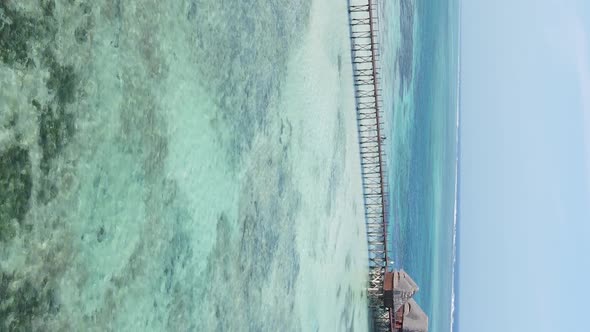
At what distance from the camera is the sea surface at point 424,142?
771 cm

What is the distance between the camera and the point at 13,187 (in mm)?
1861

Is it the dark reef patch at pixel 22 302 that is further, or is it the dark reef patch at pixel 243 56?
the dark reef patch at pixel 243 56

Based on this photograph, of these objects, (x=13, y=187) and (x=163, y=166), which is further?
(x=163, y=166)

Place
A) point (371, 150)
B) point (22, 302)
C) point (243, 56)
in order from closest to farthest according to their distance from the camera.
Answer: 1. point (22, 302)
2. point (243, 56)
3. point (371, 150)

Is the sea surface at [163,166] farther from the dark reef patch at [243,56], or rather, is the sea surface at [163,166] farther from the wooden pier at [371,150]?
the wooden pier at [371,150]

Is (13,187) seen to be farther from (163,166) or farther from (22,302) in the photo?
(163,166)

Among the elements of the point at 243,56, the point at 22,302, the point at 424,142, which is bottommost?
the point at 424,142

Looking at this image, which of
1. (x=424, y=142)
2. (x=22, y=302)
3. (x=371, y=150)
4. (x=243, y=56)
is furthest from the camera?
(x=424, y=142)

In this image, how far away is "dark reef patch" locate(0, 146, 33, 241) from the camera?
1.82 metres

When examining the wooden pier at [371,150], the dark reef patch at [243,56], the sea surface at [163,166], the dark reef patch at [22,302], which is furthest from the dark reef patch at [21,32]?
the wooden pier at [371,150]

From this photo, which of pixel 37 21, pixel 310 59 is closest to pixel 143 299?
pixel 37 21

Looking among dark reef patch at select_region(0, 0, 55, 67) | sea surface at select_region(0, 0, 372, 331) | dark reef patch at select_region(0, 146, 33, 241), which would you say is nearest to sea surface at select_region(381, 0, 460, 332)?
sea surface at select_region(0, 0, 372, 331)

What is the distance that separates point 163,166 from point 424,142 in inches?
310

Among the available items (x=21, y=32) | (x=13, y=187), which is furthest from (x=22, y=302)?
(x=21, y=32)
